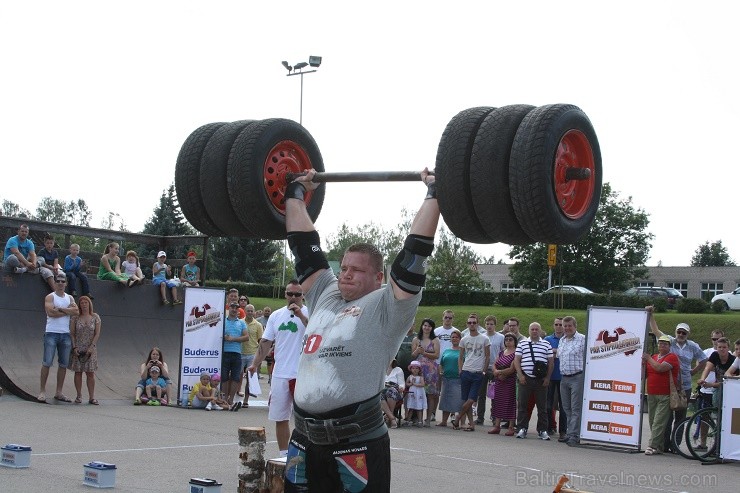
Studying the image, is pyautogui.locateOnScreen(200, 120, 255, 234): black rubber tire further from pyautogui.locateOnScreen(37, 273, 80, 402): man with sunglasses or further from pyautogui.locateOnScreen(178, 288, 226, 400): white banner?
pyautogui.locateOnScreen(178, 288, 226, 400): white banner

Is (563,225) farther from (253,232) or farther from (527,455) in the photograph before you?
(527,455)

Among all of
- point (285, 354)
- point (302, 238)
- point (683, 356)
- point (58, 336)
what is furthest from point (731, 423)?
point (58, 336)

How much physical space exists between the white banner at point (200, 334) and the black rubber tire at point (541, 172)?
10734 mm

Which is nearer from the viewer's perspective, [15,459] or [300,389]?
[300,389]

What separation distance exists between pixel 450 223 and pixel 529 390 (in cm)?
884

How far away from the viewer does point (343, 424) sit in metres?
4.56

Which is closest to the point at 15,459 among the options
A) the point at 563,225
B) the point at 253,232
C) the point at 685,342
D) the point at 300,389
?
the point at 253,232

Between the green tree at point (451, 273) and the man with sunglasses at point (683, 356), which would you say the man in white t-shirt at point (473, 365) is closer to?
the man with sunglasses at point (683, 356)

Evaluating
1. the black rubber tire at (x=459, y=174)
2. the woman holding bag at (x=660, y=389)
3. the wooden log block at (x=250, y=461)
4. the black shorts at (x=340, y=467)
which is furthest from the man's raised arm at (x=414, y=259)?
the woman holding bag at (x=660, y=389)

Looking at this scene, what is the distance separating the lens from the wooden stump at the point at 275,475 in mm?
7172

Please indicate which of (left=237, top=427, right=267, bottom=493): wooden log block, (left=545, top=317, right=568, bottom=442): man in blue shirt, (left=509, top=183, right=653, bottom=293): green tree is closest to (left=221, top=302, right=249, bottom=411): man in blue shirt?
(left=545, top=317, right=568, bottom=442): man in blue shirt

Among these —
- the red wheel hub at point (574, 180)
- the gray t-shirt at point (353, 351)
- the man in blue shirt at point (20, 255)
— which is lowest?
the gray t-shirt at point (353, 351)

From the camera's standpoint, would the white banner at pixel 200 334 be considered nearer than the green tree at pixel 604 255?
Yes

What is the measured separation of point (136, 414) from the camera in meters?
13.6
